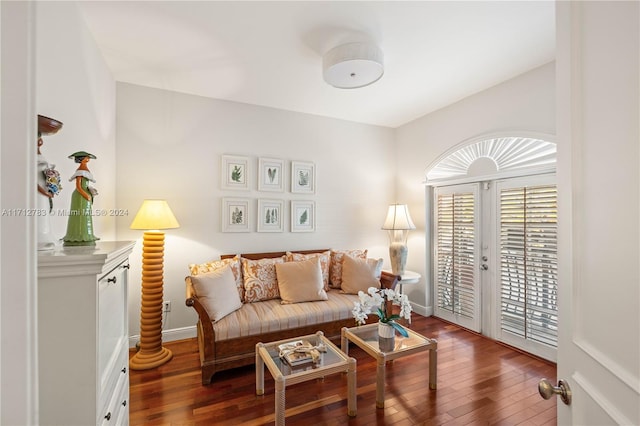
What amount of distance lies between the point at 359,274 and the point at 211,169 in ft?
6.95

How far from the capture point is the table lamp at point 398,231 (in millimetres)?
3676

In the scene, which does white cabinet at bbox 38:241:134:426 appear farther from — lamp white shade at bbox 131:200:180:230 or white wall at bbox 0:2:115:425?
lamp white shade at bbox 131:200:180:230

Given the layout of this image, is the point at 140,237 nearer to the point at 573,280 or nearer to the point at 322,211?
Answer: the point at 322,211

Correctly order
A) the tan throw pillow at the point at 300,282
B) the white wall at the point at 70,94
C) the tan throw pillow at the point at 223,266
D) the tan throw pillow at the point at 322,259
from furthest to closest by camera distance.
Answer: the tan throw pillow at the point at 322,259
the tan throw pillow at the point at 300,282
the tan throw pillow at the point at 223,266
the white wall at the point at 70,94

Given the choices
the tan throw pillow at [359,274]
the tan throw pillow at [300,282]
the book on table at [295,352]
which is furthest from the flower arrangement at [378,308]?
the tan throw pillow at [359,274]

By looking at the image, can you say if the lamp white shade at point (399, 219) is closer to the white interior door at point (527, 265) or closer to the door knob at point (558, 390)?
the white interior door at point (527, 265)

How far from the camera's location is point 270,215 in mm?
3578

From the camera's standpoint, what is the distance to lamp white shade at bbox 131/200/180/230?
2.59 m

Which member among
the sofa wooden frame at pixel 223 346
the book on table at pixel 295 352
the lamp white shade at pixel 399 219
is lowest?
the sofa wooden frame at pixel 223 346

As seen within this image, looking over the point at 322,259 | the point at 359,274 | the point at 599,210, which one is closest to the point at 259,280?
the point at 322,259

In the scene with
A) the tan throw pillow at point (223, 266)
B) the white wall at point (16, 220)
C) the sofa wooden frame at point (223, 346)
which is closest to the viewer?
the white wall at point (16, 220)

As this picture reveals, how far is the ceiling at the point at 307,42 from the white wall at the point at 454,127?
0.51ft

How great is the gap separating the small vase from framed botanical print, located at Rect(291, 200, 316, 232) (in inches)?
71.6

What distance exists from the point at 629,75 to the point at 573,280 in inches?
19.8
